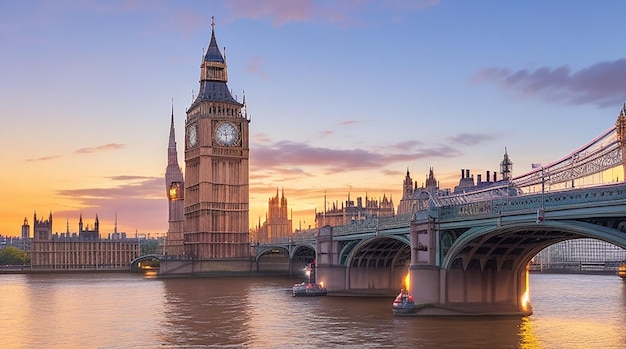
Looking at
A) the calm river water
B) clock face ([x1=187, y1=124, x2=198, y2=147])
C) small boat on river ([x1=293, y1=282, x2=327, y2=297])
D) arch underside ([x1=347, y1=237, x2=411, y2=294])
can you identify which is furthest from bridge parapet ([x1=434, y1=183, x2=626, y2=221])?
clock face ([x1=187, y1=124, x2=198, y2=147])

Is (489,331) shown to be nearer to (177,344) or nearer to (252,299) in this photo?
(177,344)

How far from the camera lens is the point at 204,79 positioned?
160750mm

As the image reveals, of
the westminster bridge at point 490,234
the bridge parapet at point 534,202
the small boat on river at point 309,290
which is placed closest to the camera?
the bridge parapet at point 534,202

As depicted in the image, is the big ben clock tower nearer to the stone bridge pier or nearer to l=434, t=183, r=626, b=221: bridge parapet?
the stone bridge pier

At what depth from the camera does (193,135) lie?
158 m

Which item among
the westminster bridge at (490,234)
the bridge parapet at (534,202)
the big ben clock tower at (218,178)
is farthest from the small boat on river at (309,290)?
the big ben clock tower at (218,178)

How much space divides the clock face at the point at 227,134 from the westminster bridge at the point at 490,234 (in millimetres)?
71293

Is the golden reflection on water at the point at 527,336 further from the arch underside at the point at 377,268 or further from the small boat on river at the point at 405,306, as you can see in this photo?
the arch underside at the point at 377,268

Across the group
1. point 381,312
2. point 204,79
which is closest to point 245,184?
point 204,79

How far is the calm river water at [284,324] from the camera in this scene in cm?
4781

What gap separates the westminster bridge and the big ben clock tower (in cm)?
6885

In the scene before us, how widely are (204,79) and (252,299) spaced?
85543mm

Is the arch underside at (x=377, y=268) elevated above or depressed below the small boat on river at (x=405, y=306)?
above

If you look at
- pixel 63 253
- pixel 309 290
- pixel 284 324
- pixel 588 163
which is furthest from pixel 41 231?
pixel 588 163
